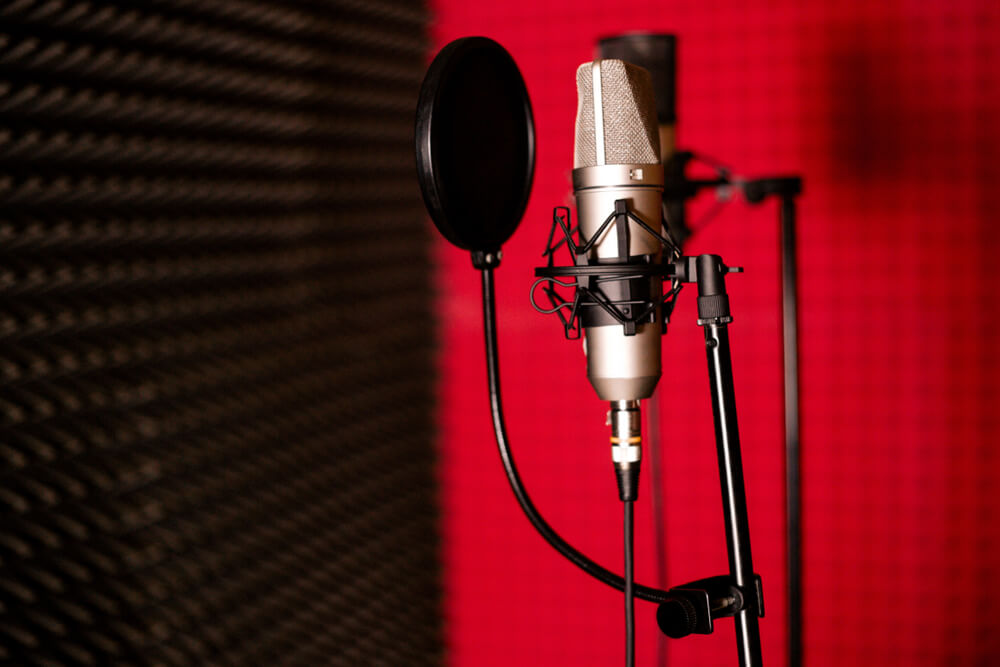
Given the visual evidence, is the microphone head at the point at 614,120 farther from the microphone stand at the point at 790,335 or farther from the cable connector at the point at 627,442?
the microphone stand at the point at 790,335

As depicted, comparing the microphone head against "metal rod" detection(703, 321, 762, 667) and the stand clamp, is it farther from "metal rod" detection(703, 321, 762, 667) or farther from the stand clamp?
the stand clamp

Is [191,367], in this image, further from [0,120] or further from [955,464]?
[955,464]

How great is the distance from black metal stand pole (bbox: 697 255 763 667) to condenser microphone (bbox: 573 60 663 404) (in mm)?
Answer: 47

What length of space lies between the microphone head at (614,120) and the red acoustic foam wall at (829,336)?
1.24 metres

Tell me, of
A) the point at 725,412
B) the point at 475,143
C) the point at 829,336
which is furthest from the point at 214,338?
the point at 829,336

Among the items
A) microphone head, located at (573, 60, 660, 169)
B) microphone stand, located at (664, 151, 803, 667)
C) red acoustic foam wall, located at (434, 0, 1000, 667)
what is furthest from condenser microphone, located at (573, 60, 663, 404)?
red acoustic foam wall, located at (434, 0, 1000, 667)

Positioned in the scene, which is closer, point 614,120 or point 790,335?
point 614,120

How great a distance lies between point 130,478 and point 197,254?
407mm

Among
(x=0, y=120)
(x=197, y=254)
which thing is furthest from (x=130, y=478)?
(x=0, y=120)

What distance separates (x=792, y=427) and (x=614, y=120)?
24.5 inches

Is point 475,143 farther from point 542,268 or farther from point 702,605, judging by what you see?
point 702,605

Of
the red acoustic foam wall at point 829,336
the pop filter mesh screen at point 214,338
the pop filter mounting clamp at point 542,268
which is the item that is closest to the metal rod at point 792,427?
the pop filter mounting clamp at point 542,268

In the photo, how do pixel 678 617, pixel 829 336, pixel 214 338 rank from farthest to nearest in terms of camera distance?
pixel 829 336 → pixel 214 338 → pixel 678 617

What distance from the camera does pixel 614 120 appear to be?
2.60 feet
